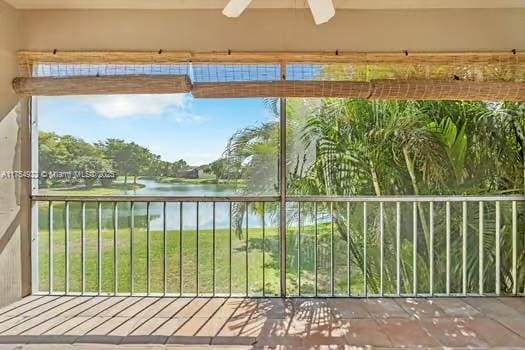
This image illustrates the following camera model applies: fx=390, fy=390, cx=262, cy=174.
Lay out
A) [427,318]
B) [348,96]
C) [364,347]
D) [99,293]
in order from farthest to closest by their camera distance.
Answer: [99,293] → [348,96] → [427,318] → [364,347]

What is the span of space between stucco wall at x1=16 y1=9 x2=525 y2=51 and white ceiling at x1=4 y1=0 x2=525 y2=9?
0.04 m

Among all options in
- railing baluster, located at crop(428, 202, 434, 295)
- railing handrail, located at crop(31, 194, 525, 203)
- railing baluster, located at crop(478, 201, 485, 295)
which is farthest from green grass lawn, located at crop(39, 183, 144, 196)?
railing baluster, located at crop(478, 201, 485, 295)

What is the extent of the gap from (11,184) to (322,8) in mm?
2695

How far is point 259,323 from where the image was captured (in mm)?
2678

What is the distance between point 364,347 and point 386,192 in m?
1.43

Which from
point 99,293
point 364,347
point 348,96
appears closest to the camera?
point 364,347

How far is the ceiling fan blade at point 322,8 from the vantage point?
86.4 inches

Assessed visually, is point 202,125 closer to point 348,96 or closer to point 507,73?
point 348,96

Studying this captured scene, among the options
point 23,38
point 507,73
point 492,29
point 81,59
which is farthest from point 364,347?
point 23,38

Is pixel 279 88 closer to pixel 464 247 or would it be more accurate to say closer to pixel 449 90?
pixel 449 90

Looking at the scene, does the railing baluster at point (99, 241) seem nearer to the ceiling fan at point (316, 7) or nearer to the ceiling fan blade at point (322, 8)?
the ceiling fan at point (316, 7)

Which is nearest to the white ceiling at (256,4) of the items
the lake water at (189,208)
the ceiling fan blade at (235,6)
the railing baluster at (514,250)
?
the ceiling fan blade at (235,6)

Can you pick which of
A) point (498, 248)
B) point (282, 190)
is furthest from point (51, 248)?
point (498, 248)

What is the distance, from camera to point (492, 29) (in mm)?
3184
